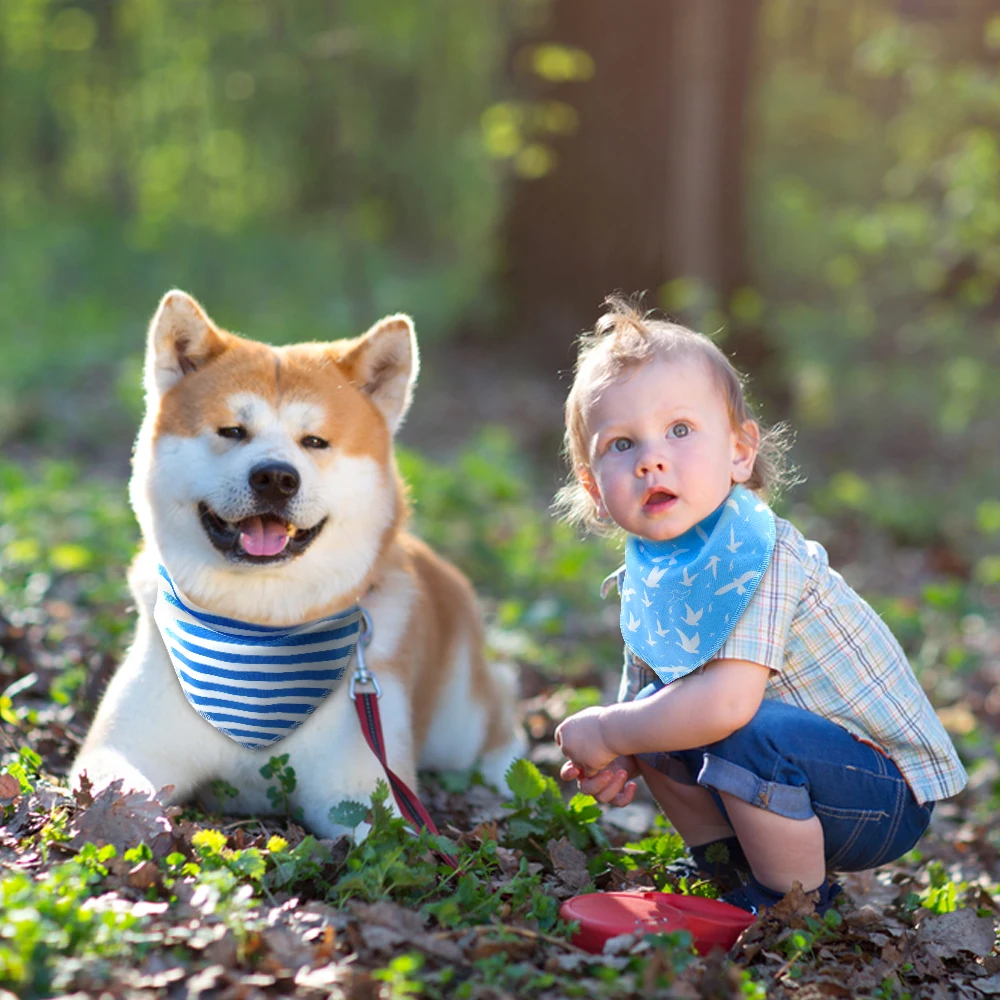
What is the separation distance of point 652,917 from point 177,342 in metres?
1.87

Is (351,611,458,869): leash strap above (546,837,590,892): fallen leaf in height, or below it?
above

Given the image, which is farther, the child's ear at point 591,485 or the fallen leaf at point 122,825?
the child's ear at point 591,485

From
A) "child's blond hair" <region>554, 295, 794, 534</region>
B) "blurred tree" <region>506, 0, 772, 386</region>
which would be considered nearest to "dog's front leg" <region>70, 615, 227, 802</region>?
"child's blond hair" <region>554, 295, 794, 534</region>

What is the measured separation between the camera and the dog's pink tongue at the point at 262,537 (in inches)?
113

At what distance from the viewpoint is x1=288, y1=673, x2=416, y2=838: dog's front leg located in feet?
9.86

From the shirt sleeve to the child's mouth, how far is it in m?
0.26

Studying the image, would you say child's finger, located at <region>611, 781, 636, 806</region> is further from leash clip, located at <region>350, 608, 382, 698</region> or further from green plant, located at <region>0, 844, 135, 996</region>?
green plant, located at <region>0, 844, 135, 996</region>

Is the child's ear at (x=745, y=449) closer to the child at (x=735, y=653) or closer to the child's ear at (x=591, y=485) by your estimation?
the child at (x=735, y=653)

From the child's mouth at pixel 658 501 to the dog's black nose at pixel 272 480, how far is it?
881 mm

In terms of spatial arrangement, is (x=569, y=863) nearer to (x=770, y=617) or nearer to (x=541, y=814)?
(x=541, y=814)

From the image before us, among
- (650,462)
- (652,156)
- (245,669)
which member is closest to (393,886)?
(245,669)

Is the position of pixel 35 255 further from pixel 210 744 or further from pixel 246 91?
pixel 210 744

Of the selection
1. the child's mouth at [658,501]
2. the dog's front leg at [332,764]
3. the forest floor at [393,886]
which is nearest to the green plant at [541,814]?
the forest floor at [393,886]

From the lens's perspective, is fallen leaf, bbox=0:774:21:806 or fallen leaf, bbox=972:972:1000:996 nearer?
fallen leaf, bbox=972:972:1000:996
